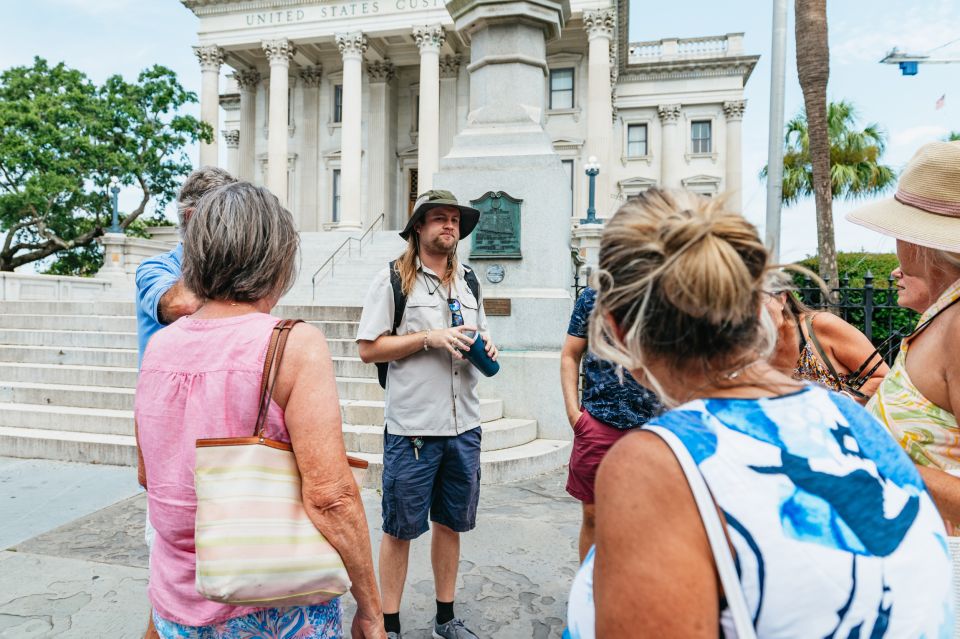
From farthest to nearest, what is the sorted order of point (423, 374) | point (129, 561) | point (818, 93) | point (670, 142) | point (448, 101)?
point (670, 142), point (448, 101), point (818, 93), point (129, 561), point (423, 374)

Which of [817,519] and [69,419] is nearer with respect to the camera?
[817,519]

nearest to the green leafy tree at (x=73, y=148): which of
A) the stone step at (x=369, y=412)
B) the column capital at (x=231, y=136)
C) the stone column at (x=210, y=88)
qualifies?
the stone column at (x=210, y=88)

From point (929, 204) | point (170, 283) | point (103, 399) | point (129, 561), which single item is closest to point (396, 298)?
point (170, 283)

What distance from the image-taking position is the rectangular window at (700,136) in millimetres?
35844

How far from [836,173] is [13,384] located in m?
31.3

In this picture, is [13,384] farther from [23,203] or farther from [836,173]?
[836,173]

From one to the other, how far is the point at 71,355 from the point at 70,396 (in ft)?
4.56

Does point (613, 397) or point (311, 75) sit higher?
point (311, 75)

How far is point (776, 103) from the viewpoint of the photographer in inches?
380

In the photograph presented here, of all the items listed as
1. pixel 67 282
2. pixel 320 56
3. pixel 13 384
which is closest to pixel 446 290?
pixel 13 384

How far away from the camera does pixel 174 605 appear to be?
171 centimetres

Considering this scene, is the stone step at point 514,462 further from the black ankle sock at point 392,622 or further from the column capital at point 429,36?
the column capital at point 429,36

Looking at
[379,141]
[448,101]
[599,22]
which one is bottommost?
[379,141]

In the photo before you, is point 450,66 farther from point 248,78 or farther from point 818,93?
point 818,93
